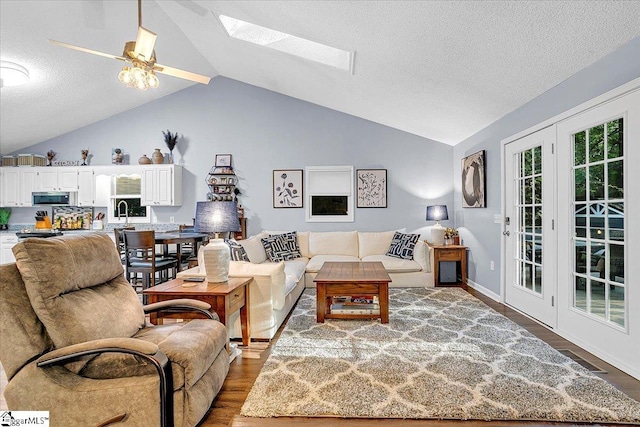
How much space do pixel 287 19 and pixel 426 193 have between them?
374cm

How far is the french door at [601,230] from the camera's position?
7.86 ft

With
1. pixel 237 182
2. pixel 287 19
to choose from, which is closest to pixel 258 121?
pixel 237 182

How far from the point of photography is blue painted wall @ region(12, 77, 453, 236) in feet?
20.0

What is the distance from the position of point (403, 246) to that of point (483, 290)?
1.23 metres

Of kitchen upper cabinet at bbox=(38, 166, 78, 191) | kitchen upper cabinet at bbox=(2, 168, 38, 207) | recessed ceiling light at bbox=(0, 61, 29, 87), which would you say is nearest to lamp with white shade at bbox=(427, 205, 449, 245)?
recessed ceiling light at bbox=(0, 61, 29, 87)

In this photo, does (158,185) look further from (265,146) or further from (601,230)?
(601,230)

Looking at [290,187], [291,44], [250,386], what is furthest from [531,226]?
[290,187]

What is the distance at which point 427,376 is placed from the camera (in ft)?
7.72

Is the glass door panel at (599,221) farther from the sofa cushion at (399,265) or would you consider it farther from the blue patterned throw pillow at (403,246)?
the blue patterned throw pillow at (403,246)

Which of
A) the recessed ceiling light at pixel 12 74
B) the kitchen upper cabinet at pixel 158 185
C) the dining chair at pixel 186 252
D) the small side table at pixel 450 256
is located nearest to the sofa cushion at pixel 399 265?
the small side table at pixel 450 256

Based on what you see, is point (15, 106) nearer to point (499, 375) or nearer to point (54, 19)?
point (54, 19)

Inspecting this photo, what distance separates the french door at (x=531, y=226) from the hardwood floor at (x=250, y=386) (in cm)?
48

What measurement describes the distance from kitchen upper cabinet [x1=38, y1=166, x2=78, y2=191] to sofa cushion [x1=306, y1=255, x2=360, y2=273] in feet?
14.3

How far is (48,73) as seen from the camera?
15.1 feet
